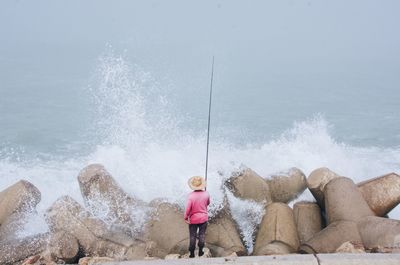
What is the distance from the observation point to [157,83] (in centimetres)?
2956

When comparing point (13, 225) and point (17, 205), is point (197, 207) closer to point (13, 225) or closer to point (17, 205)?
point (13, 225)

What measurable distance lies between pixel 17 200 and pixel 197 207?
3553mm

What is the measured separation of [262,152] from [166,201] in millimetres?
7378

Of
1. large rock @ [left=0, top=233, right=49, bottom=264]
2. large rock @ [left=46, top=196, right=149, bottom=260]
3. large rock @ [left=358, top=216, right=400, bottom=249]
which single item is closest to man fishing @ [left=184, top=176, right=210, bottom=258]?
large rock @ [left=46, top=196, right=149, bottom=260]

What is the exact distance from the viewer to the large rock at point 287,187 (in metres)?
8.60

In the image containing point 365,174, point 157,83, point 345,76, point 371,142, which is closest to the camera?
point 365,174

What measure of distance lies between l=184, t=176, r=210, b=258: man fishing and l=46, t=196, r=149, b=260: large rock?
0.94 meters

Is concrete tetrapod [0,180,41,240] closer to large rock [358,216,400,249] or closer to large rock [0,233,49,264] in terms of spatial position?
large rock [0,233,49,264]

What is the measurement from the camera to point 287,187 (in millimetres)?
8633

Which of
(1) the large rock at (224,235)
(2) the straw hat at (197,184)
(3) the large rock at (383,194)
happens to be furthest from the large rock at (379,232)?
(2) the straw hat at (197,184)

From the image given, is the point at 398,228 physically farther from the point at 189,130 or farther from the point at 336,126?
the point at 336,126

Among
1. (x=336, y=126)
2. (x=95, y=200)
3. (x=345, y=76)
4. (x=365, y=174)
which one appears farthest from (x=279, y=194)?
(x=345, y=76)

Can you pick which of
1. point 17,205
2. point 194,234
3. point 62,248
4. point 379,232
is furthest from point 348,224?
point 17,205

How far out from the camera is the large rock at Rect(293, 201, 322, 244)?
296 inches
